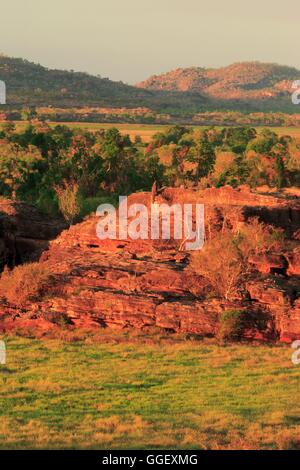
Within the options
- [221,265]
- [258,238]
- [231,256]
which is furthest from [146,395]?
[258,238]

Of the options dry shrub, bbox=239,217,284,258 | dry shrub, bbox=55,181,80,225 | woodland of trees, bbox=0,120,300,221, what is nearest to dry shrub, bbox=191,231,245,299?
dry shrub, bbox=239,217,284,258

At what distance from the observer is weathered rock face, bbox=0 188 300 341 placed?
3616 centimetres

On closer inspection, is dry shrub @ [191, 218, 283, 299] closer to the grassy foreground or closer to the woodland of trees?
the grassy foreground

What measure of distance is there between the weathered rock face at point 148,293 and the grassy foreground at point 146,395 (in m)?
1.41

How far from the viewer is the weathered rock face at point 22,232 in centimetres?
4581

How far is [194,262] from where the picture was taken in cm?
3941

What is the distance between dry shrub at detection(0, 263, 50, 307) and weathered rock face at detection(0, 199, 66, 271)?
18.9ft

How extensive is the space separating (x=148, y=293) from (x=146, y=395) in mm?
9608

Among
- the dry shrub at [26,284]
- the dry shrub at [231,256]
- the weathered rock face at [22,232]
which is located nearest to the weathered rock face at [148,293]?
the dry shrub at [26,284]

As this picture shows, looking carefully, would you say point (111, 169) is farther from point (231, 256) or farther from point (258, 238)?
point (231, 256)

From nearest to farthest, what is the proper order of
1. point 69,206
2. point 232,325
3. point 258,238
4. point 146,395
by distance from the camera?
1. point 146,395
2. point 232,325
3. point 258,238
4. point 69,206

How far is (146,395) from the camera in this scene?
28.2 meters

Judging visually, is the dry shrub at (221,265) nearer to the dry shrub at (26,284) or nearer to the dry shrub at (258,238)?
the dry shrub at (258,238)
